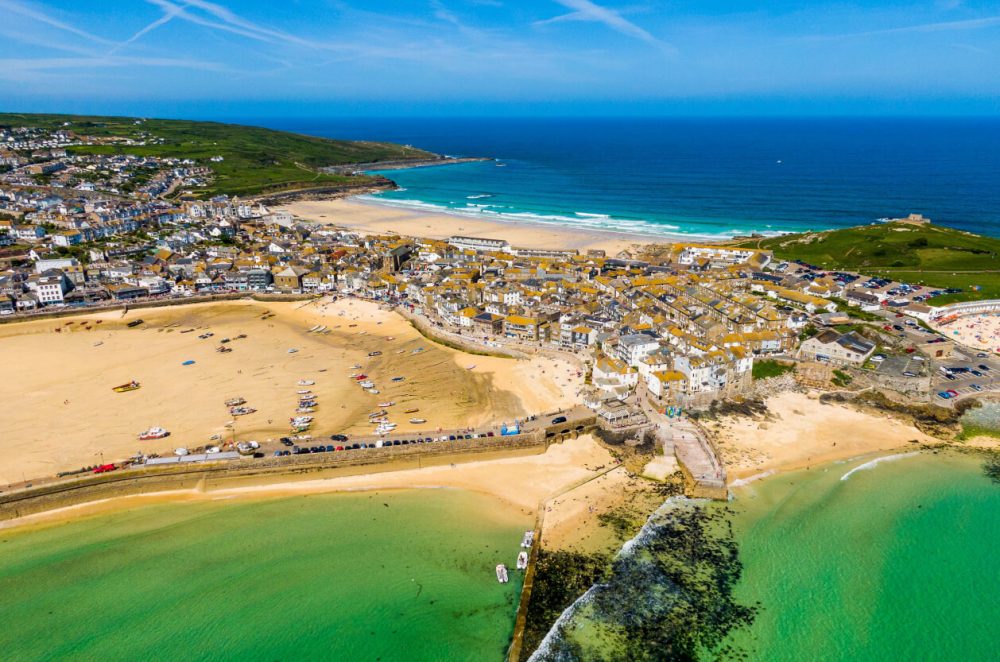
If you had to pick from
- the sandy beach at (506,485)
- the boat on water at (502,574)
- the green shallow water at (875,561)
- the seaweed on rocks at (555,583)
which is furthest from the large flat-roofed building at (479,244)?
the boat on water at (502,574)

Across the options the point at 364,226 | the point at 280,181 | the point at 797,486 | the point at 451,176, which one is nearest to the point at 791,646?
the point at 797,486

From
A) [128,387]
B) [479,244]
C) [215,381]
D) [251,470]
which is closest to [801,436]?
[251,470]

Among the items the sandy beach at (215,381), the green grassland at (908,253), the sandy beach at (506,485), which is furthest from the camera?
the green grassland at (908,253)

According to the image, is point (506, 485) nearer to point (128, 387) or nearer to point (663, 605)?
point (663, 605)

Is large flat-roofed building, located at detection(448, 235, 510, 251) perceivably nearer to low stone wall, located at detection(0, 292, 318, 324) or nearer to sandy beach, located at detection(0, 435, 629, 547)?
low stone wall, located at detection(0, 292, 318, 324)

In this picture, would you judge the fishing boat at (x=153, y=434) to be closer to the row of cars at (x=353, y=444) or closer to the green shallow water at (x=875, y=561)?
the row of cars at (x=353, y=444)
